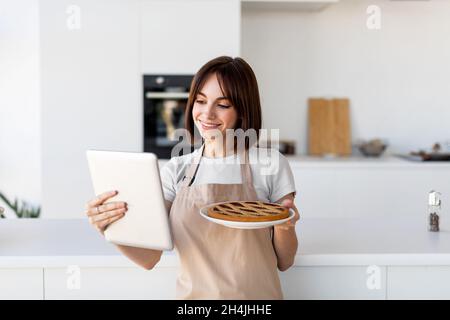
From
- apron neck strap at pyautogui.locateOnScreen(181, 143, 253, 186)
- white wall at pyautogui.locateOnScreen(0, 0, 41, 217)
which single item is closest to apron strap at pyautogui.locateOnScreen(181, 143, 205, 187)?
apron neck strap at pyautogui.locateOnScreen(181, 143, 253, 186)

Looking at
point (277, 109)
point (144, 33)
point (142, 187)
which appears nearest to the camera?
point (142, 187)

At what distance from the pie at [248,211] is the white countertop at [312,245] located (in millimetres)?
364

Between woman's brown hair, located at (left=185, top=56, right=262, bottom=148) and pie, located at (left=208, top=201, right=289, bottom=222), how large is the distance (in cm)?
21

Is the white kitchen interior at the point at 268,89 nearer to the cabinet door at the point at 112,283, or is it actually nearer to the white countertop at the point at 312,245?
the white countertop at the point at 312,245

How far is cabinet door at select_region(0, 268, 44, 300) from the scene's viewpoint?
5.91 ft

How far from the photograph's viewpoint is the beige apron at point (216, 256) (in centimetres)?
150

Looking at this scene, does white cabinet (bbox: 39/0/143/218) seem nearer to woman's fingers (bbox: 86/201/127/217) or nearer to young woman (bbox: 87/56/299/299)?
young woman (bbox: 87/56/299/299)

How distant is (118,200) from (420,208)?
2.98 m

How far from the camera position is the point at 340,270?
5.99 ft

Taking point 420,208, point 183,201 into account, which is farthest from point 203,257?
point 420,208

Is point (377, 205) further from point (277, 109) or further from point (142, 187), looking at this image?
point (142, 187)

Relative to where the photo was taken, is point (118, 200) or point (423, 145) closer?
point (118, 200)

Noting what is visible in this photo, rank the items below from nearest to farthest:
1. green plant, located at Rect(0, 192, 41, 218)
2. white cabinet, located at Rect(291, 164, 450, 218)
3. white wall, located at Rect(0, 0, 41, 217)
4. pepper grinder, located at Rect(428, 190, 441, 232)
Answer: pepper grinder, located at Rect(428, 190, 441, 232)
white cabinet, located at Rect(291, 164, 450, 218)
green plant, located at Rect(0, 192, 41, 218)
white wall, located at Rect(0, 0, 41, 217)

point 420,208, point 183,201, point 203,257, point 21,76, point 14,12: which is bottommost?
point 420,208
